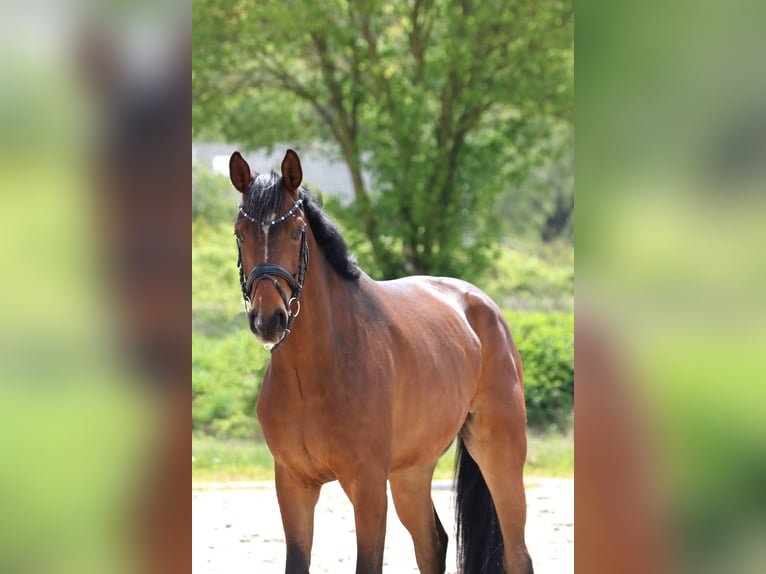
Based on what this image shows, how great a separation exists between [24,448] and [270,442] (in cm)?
258

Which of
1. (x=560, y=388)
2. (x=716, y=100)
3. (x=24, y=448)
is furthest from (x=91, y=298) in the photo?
(x=560, y=388)

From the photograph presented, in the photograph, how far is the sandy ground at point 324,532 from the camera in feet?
19.0

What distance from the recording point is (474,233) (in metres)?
11.3

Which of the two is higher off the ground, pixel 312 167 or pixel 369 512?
pixel 312 167

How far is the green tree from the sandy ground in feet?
12.1

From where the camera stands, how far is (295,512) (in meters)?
3.77

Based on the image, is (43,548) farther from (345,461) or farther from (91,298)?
(345,461)

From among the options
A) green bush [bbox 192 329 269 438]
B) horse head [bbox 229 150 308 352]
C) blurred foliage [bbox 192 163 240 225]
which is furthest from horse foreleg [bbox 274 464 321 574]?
blurred foliage [bbox 192 163 240 225]

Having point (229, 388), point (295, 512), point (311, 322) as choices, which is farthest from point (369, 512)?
point (229, 388)

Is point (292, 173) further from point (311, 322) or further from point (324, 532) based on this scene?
point (324, 532)

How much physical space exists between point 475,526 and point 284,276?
2237 mm

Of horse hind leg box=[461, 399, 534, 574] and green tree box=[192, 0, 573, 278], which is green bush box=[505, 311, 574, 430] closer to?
green tree box=[192, 0, 573, 278]

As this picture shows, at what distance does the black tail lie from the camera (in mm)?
4828

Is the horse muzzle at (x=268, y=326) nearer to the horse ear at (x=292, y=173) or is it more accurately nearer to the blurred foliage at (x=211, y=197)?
the horse ear at (x=292, y=173)
